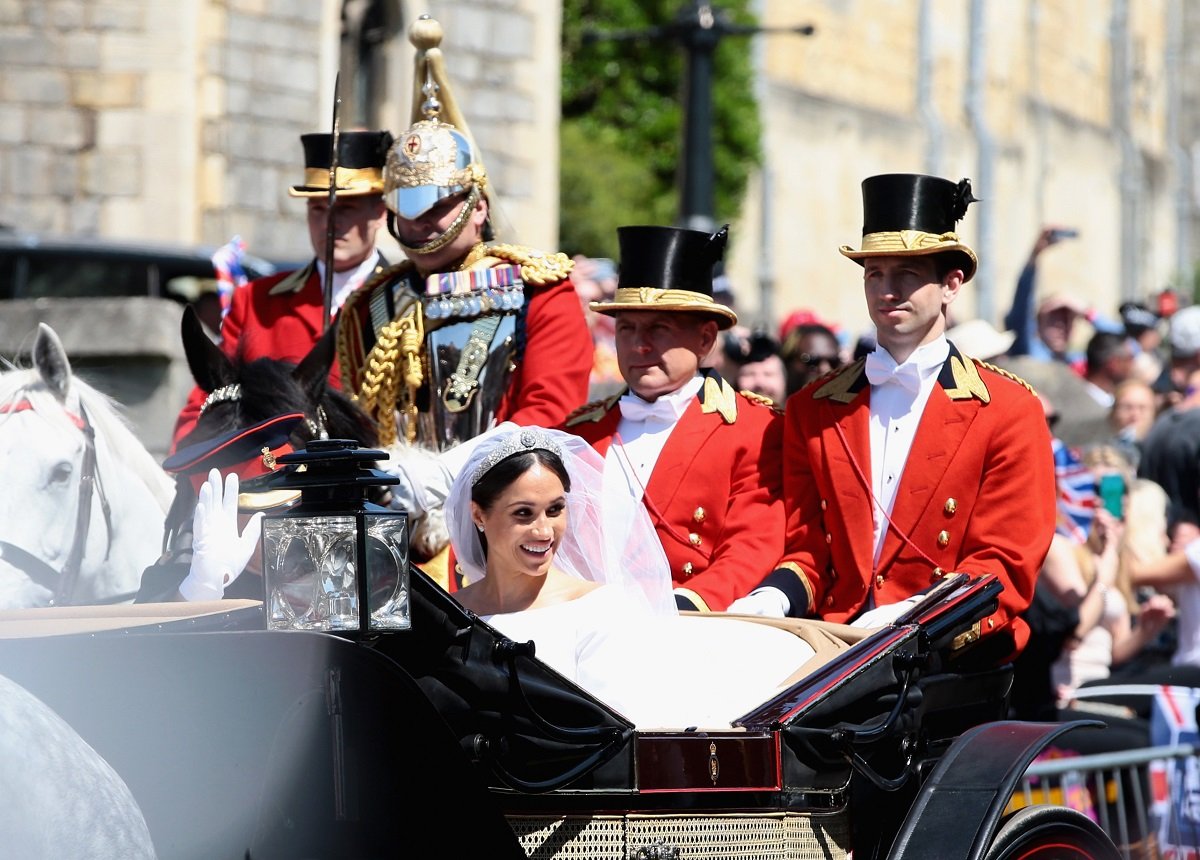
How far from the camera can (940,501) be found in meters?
5.44

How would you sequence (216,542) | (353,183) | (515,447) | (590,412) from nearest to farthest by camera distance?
(216,542) < (515,447) < (590,412) < (353,183)

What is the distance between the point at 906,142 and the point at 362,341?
95.5 feet

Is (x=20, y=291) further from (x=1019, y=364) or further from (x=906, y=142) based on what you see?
(x=906, y=142)

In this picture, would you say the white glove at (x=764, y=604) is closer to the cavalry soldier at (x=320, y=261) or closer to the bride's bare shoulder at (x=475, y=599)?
the bride's bare shoulder at (x=475, y=599)

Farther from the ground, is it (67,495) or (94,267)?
(94,267)

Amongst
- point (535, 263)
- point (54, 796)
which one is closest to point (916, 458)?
point (535, 263)

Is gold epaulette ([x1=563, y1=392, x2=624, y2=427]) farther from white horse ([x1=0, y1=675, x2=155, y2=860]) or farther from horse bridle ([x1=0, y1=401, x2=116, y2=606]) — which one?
white horse ([x1=0, y1=675, x2=155, y2=860])

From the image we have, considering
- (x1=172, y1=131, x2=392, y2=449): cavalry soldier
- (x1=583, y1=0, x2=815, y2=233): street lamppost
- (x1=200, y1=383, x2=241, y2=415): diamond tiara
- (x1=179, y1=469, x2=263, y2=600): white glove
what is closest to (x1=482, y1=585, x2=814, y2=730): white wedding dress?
(x1=179, y1=469, x2=263, y2=600): white glove

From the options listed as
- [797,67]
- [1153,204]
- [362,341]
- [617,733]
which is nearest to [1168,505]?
[362,341]

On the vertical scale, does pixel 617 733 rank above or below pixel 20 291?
below

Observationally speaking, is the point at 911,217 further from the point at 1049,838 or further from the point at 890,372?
the point at 1049,838

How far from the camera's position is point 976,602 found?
16.3 feet

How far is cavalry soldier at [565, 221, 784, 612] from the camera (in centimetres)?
566

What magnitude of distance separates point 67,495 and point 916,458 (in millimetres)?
2187
